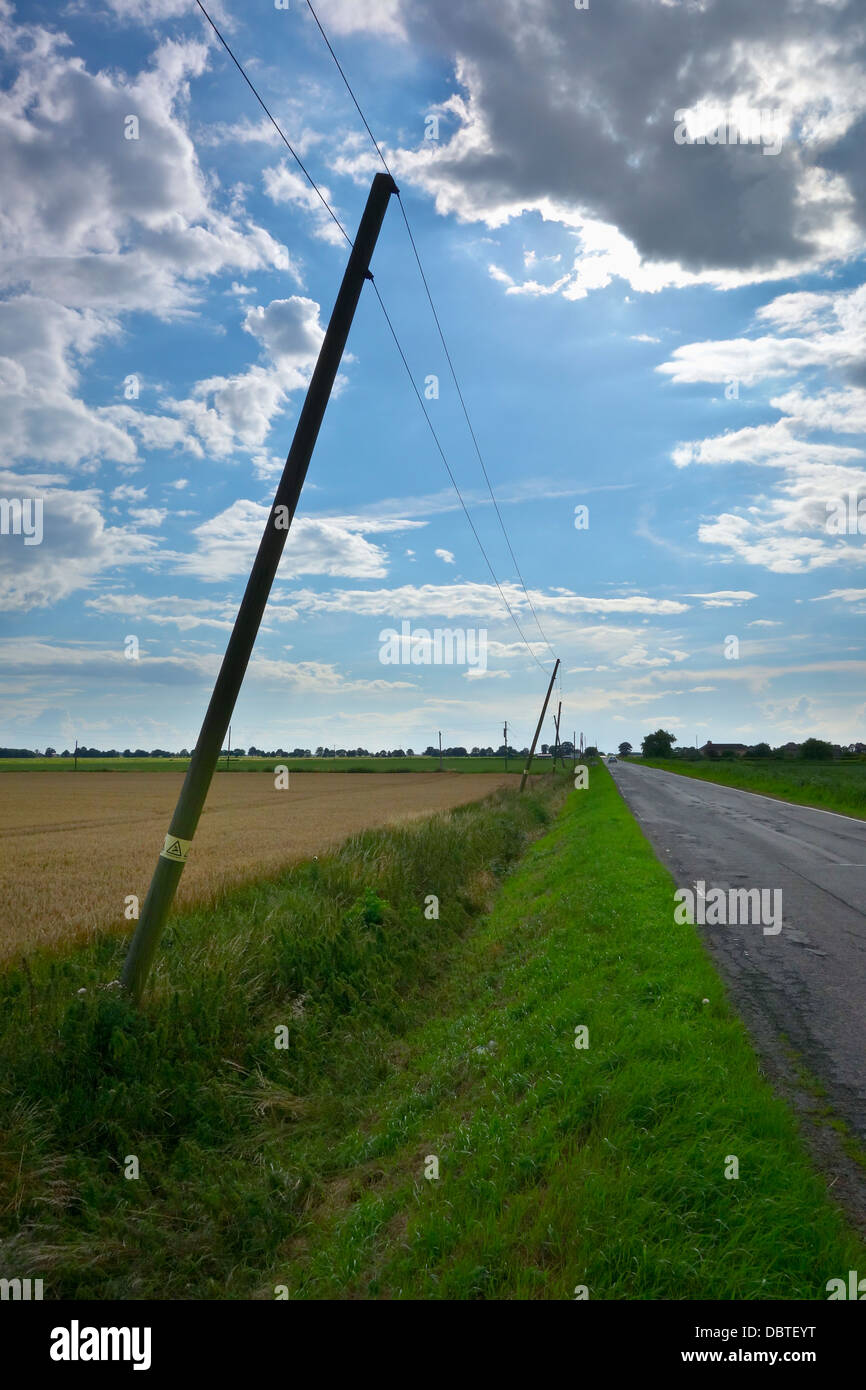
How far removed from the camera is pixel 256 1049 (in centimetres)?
654

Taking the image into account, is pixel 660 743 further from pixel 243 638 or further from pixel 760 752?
pixel 243 638

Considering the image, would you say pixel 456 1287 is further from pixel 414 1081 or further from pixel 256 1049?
pixel 256 1049

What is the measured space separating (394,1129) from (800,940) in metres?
5.63

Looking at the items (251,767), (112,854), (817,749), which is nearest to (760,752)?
(817,749)

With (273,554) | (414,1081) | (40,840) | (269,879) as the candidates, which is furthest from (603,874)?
(40,840)

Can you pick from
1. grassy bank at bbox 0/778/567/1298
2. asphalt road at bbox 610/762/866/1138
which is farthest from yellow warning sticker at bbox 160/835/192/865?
asphalt road at bbox 610/762/866/1138

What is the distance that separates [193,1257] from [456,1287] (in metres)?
1.95

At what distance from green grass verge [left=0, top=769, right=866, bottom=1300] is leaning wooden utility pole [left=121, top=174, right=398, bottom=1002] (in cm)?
53

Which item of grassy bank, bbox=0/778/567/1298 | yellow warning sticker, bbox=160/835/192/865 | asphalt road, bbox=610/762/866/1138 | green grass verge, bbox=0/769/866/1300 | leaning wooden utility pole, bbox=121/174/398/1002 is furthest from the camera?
yellow warning sticker, bbox=160/835/192/865

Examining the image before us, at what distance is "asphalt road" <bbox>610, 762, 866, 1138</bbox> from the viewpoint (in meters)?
5.79

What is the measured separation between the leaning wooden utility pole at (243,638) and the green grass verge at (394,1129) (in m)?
0.53

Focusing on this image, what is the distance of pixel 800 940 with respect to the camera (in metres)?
8.93

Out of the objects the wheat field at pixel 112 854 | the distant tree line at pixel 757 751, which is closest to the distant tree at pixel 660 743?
the distant tree line at pixel 757 751

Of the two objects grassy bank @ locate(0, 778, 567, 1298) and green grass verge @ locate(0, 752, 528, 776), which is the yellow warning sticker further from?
green grass verge @ locate(0, 752, 528, 776)
